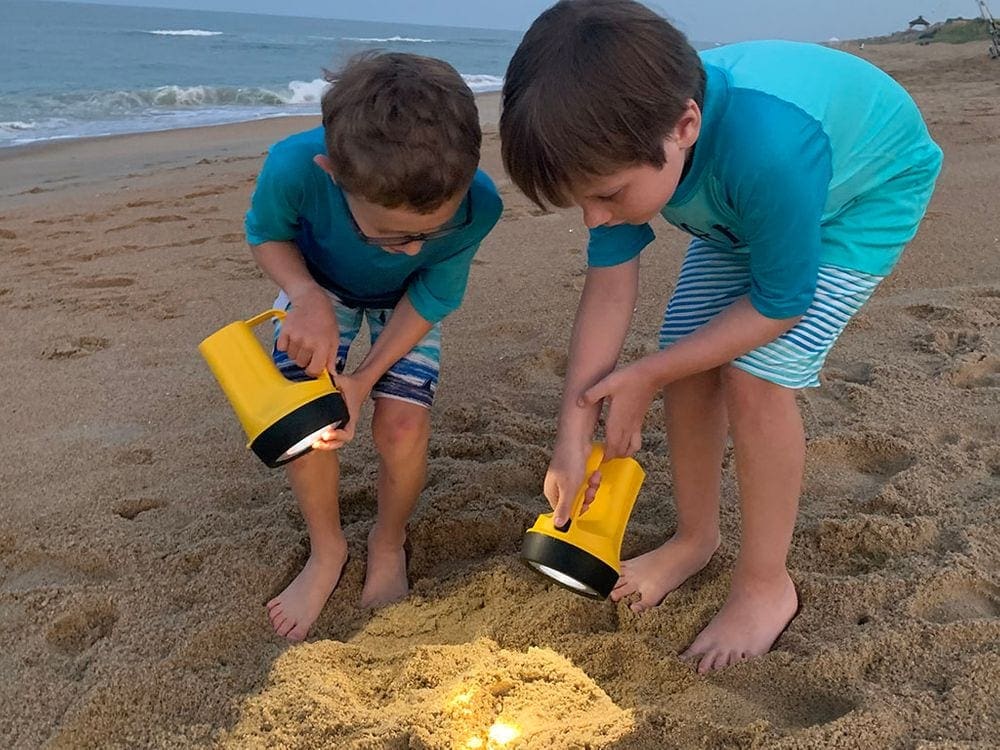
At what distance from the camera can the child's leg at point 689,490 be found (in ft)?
5.80

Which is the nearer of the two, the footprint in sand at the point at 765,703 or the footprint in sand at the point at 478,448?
the footprint in sand at the point at 765,703

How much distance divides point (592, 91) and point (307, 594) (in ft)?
3.74

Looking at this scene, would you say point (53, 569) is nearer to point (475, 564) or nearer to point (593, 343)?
point (475, 564)

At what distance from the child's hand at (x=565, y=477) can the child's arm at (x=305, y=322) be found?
1.62 ft

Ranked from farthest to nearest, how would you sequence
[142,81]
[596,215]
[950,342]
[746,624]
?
[142,81] → [950,342] → [746,624] → [596,215]

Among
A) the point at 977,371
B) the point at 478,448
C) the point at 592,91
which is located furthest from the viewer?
the point at 977,371

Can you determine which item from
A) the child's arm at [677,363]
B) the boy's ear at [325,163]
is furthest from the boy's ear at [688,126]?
the boy's ear at [325,163]

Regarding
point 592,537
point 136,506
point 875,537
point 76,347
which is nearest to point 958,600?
point 875,537

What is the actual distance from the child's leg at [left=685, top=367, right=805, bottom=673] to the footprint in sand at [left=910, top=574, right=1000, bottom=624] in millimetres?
230

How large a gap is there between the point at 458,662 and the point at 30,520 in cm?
117

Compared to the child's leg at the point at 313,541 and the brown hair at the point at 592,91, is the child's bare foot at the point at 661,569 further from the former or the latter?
the brown hair at the point at 592,91

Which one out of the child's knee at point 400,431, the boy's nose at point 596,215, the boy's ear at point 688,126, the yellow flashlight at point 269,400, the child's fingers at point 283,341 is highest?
the boy's ear at point 688,126

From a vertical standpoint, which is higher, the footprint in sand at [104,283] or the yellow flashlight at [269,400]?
the yellow flashlight at [269,400]

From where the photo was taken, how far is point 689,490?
72.2 inches
